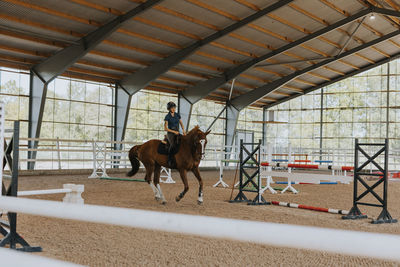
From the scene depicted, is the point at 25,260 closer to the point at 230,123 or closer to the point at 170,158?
the point at 170,158

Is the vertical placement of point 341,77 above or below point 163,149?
above

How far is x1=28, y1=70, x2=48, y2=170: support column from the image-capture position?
16.4 meters

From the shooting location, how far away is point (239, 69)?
20.3 meters

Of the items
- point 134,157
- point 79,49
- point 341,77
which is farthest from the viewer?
point 341,77

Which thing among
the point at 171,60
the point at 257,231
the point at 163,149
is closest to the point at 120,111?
the point at 171,60

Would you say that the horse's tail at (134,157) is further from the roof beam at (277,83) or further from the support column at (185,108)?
the roof beam at (277,83)

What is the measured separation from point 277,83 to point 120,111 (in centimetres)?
947

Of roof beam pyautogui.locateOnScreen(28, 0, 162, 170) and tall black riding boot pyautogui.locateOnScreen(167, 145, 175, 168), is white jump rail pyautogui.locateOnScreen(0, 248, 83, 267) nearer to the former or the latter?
tall black riding boot pyautogui.locateOnScreen(167, 145, 175, 168)

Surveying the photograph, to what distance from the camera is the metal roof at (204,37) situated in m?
13.5

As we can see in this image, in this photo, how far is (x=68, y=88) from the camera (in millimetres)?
18484

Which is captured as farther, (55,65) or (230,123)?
(230,123)

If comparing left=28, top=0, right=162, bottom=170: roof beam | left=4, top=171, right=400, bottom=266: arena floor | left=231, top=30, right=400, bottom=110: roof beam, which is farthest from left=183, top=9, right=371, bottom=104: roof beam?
left=4, top=171, right=400, bottom=266: arena floor

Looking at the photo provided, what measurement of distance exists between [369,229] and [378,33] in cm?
1753

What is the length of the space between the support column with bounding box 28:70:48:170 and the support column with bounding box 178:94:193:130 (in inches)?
321
